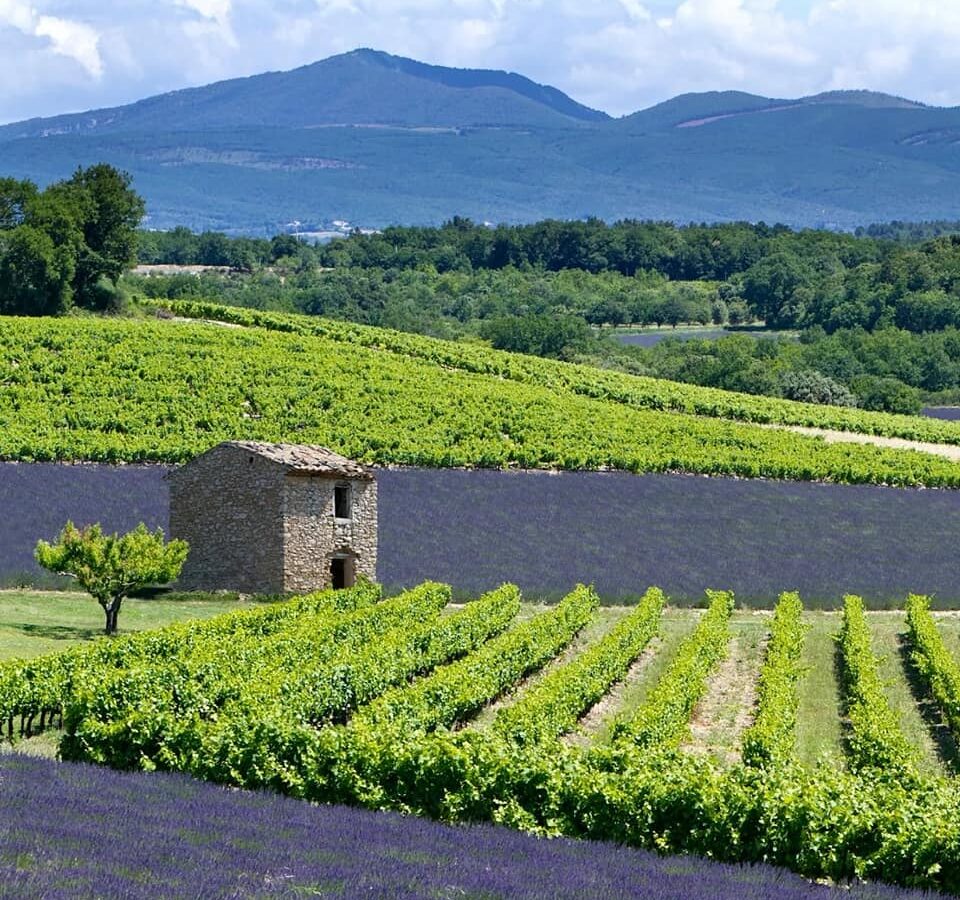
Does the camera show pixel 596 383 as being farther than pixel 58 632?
Yes

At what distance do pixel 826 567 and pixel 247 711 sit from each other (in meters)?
27.3

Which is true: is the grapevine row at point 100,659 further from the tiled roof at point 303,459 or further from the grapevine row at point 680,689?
Answer: the tiled roof at point 303,459

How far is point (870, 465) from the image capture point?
6188cm

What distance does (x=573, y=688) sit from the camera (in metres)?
26.4

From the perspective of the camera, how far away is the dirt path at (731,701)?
25.4m

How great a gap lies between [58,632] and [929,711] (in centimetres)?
1526

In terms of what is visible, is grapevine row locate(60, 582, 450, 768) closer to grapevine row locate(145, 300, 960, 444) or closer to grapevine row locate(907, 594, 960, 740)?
grapevine row locate(907, 594, 960, 740)

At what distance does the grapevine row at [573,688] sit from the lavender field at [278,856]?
445 cm

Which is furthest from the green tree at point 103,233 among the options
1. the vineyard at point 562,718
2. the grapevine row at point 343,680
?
the grapevine row at point 343,680

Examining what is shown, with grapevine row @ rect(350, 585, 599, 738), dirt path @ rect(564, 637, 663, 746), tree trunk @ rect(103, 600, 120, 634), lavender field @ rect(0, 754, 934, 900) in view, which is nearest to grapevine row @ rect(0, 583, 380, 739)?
tree trunk @ rect(103, 600, 120, 634)

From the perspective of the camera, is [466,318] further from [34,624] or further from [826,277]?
[34,624]

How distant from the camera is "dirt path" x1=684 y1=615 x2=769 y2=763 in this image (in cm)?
2542

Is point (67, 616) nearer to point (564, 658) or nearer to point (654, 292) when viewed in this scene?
point (564, 658)

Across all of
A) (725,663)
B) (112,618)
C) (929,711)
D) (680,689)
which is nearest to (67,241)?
(112,618)
